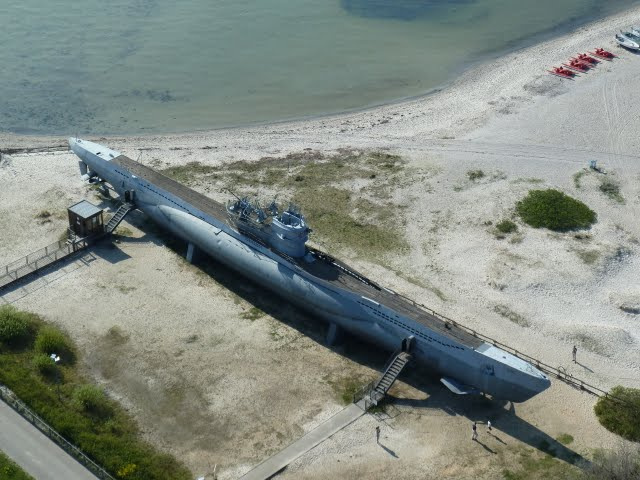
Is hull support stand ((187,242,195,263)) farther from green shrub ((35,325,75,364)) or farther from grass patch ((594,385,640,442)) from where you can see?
grass patch ((594,385,640,442))

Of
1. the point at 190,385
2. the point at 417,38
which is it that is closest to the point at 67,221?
the point at 190,385

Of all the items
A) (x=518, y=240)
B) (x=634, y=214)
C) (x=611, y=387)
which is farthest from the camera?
(x=634, y=214)

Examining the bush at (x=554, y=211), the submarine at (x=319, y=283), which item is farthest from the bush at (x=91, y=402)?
the bush at (x=554, y=211)

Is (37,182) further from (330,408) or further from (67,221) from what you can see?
(330,408)

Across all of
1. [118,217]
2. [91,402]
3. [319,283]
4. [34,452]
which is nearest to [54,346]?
[91,402]

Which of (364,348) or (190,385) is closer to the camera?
(190,385)

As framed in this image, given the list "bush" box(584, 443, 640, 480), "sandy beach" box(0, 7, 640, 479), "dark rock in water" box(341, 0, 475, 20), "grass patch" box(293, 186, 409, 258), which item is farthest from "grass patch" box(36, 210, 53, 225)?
"dark rock in water" box(341, 0, 475, 20)

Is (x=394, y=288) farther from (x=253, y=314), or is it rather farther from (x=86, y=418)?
(x=86, y=418)
